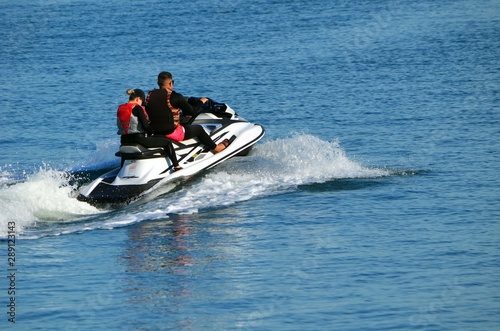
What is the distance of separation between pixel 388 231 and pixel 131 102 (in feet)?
14.7

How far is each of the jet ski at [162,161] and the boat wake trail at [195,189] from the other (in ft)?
0.64

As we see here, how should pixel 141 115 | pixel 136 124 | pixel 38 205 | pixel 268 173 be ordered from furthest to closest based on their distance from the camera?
pixel 268 173 < pixel 136 124 < pixel 141 115 < pixel 38 205

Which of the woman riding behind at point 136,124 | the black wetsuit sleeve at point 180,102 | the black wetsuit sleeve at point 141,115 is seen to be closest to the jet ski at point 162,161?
the woman riding behind at point 136,124

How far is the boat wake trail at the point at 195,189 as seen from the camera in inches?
604

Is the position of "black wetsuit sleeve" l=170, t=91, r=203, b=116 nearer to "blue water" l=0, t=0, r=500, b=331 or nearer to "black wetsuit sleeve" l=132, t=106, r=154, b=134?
"black wetsuit sleeve" l=132, t=106, r=154, b=134

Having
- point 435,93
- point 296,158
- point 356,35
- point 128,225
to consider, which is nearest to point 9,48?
point 356,35

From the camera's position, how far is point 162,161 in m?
16.9


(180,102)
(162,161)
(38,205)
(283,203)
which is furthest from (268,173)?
(38,205)

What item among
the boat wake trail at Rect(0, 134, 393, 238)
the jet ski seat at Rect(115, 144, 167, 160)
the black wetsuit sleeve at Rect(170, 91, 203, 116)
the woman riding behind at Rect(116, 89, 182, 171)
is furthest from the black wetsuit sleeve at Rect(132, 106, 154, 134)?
the boat wake trail at Rect(0, 134, 393, 238)

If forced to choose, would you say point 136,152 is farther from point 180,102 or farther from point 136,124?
point 180,102

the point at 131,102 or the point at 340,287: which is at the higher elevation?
the point at 131,102

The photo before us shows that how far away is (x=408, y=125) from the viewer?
24234mm

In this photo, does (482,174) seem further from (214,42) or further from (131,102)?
(214,42)

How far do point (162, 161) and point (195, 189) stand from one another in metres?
0.72
